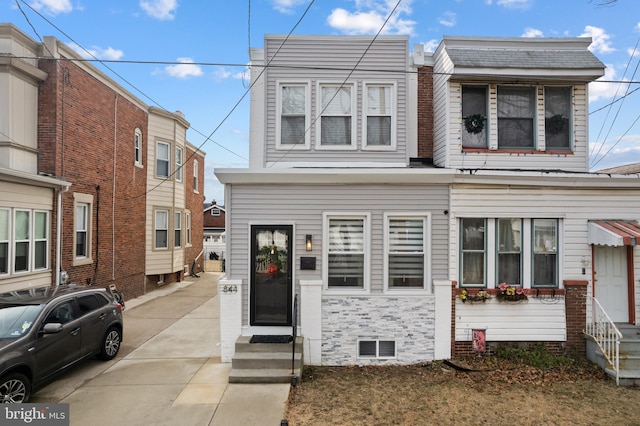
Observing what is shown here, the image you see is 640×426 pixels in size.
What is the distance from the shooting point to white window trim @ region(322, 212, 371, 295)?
23.2ft

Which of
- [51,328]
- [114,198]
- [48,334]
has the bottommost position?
[48,334]

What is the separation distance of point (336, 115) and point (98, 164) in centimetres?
874

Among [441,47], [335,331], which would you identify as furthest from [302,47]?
[335,331]

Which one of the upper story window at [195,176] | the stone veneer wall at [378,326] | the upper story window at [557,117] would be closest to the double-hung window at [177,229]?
the upper story window at [195,176]

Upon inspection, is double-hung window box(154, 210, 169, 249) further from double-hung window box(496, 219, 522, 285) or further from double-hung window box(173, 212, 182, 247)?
double-hung window box(496, 219, 522, 285)

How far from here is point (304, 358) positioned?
6844 millimetres

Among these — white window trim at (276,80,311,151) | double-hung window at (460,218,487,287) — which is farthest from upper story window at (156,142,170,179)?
double-hung window at (460,218,487,287)

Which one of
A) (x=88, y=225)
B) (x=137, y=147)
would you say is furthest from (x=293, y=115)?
(x=137, y=147)

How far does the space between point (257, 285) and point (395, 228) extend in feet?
9.83

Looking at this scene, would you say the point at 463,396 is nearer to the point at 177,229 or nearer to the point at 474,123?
the point at 474,123

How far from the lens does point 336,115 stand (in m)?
7.69

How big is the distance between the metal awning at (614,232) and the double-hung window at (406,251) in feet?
10.9

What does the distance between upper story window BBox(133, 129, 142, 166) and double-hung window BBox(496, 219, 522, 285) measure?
13.3 metres

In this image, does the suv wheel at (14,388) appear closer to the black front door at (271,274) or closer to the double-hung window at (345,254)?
the black front door at (271,274)
